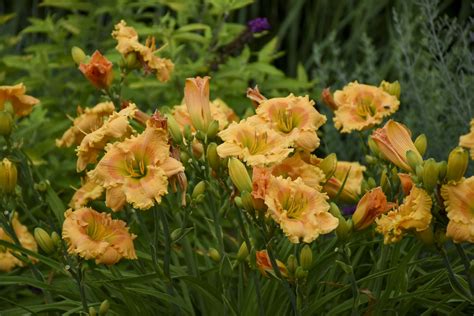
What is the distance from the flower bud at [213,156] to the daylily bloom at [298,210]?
20 centimetres

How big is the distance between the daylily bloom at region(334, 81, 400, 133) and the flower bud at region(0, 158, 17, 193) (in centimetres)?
86

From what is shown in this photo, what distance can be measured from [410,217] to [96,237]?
0.74 m

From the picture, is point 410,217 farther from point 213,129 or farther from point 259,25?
point 259,25

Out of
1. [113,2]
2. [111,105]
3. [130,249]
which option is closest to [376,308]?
[130,249]

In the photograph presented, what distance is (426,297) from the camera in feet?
7.50

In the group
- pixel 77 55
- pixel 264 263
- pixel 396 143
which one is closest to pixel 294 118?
pixel 396 143

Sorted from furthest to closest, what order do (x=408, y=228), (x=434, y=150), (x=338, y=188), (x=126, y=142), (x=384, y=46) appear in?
(x=384, y=46), (x=434, y=150), (x=338, y=188), (x=126, y=142), (x=408, y=228)

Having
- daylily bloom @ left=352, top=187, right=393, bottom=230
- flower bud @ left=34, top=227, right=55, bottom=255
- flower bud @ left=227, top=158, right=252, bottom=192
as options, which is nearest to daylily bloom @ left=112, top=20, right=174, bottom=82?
flower bud @ left=34, top=227, right=55, bottom=255

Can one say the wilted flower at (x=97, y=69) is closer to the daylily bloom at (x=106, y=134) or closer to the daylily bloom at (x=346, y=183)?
the daylily bloom at (x=106, y=134)

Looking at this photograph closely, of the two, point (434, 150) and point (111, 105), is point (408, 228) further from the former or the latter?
point (434, 150)

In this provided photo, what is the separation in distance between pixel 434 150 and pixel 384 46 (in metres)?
1.97

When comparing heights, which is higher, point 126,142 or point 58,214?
point 126,142

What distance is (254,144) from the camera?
6.48 ft

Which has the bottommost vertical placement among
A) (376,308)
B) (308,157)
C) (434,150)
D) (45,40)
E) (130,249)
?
(45,40)
